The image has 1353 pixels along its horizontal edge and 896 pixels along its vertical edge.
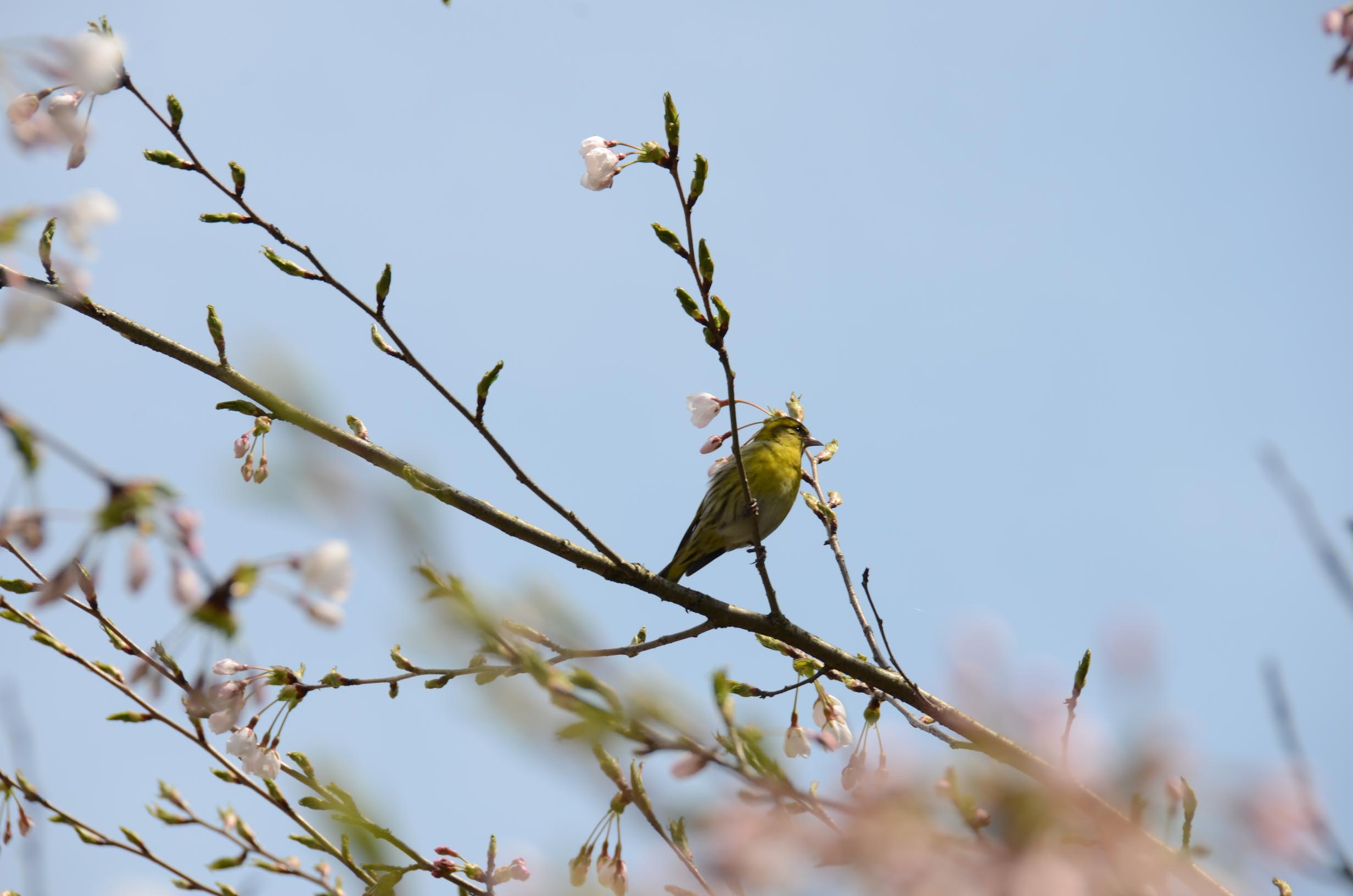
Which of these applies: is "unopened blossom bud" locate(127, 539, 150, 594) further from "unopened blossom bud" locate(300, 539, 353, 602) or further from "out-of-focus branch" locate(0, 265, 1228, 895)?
"out-of-focus branch" locate(0, 265, 1228, 895)

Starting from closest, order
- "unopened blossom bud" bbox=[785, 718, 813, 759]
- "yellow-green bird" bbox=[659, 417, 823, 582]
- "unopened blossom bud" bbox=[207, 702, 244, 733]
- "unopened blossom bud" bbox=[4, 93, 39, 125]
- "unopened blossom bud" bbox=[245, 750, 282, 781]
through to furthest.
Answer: "unopened blossom bud" bbox=[4, 93, 39, 125], "unopened blossom bud" bbox=[207, 702, 244, 733], "unopened blossom bud" bbox=[245, 750, 282, 781], "unopened blossom bud" bbox=[785, 718, 813, 759], "yellow-green bird" bbox=[659, 417, 823, 582]

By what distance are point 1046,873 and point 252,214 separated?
112 inches

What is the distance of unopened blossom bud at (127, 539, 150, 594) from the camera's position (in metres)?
1.42

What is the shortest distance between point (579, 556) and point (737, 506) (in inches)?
127

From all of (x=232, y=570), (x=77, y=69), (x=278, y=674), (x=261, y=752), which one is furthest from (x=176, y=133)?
(x=232, y=570)

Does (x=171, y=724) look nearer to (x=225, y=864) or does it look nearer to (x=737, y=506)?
(x=225, y=864)

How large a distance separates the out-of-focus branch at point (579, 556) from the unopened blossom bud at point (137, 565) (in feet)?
4.03

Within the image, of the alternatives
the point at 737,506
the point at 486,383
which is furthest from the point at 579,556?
the point at 737,506

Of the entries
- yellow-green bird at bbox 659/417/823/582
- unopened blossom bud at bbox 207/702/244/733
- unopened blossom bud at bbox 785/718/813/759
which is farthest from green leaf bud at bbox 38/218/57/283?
yellow-green bird at bbox 659/417/823/582

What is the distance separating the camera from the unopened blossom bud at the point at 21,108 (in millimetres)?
2443

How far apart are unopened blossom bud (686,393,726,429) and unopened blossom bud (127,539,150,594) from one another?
280 cm

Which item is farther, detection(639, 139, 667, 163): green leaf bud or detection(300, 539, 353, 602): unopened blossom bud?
detection(639, 139, 667, 163): green leaf bud

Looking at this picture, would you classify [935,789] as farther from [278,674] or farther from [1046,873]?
[278,674]

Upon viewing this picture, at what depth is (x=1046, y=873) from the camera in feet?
4.52
